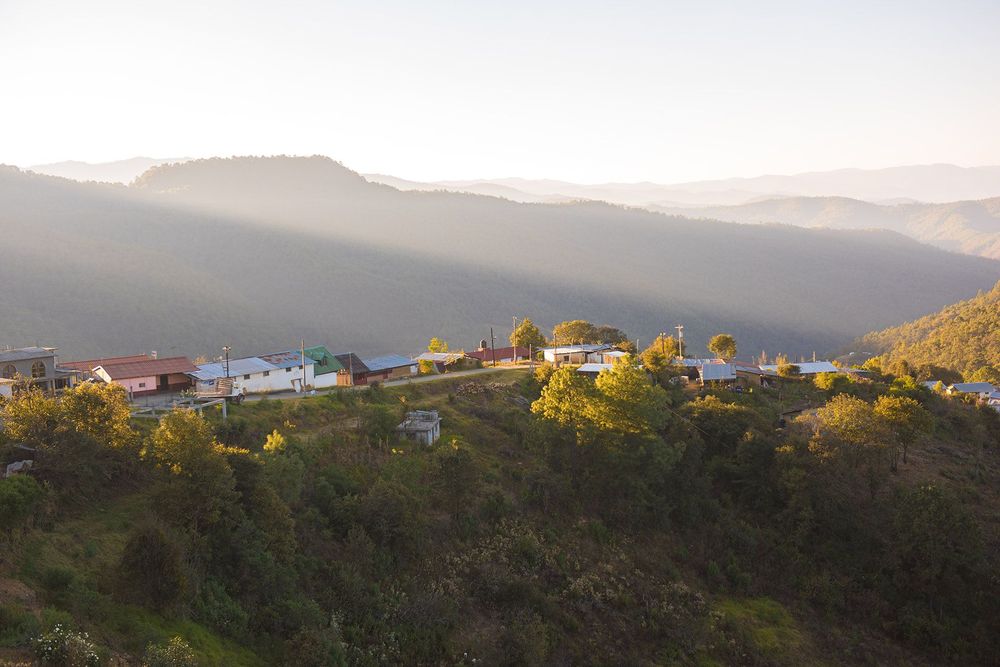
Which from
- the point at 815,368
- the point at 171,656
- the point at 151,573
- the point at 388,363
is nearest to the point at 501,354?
the point at 388,363

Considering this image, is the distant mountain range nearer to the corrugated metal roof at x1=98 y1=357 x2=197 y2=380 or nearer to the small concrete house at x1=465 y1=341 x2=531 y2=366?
the small concrete house at x1=465 y1=341 x2=531 y2=366

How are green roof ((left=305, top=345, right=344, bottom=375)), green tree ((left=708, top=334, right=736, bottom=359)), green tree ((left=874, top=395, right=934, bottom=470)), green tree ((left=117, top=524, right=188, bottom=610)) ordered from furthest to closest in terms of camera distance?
green tree ((left=708, top=334, right=736, bottom=359)), green roof ((left=305, top=345, right=344, bottom=375)), green tree ((left=874, top=395, right=934, bottom=470)), green tree ((left=117, top=524, right=188, bottom=610))

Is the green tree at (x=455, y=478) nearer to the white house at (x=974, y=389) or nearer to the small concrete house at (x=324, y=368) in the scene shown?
the small concrete house at (x=324, y=368)

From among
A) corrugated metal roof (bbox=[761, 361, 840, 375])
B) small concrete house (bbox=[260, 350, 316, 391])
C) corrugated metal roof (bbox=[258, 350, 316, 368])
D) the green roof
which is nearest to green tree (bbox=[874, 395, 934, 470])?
corrugated metal roof (bbox=[761, 361, 840, 375])

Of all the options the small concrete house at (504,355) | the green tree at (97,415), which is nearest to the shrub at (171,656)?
the green tree at (97,415)

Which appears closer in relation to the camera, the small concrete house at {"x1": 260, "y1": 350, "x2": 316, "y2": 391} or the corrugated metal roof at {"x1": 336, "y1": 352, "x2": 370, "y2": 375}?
the small concrete house at {"x1": 260, "y1": 350, "x2": 316, "y2": 391}

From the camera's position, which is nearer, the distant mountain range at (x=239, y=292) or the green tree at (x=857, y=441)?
the green tree at (x=857, y=441)
